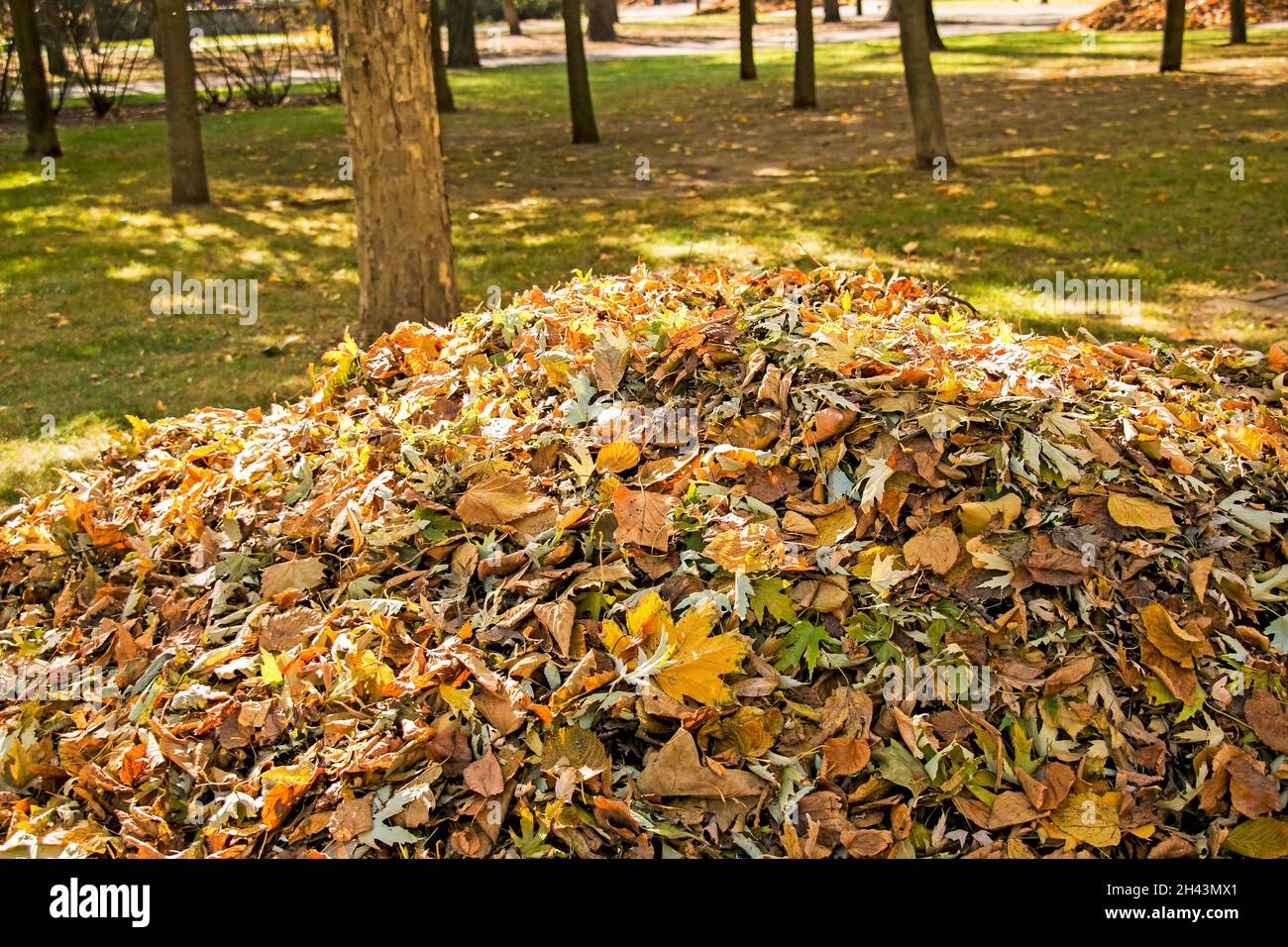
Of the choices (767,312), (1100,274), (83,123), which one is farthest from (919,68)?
(83,123)

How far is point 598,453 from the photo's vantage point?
317 centimetres

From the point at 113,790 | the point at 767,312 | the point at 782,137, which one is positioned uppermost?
the point at 782,137

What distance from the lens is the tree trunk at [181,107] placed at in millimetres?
9516

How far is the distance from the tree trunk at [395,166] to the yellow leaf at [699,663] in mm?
3421

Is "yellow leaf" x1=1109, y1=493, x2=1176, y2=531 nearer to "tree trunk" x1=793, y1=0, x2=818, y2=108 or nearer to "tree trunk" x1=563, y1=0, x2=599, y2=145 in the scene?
"tree trunk" x1=563, y1=0, x2=599, y2=145

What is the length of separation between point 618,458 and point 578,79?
34.6ft

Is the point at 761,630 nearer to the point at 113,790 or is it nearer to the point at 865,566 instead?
the point at 865,566

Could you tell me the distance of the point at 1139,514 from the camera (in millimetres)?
2898

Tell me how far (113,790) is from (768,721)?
1578 mm

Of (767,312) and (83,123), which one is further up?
(83,123)

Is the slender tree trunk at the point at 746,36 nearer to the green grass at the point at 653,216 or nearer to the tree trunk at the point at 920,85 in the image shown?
the green grass at the point at 653,216

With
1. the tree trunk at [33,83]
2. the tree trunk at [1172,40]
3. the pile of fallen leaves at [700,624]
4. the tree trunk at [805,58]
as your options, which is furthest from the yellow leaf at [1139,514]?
the tree trunk at [1172,40]

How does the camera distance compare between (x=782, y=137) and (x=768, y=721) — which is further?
(x=782, y=137)

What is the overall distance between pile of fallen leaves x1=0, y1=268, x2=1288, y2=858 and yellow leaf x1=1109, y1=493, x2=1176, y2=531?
0.05 ft
